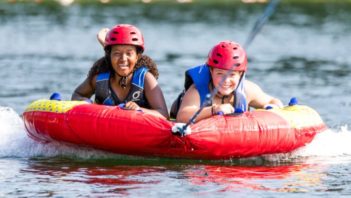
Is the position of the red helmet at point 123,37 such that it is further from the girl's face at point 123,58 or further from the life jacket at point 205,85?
the life jacket at point 205,85

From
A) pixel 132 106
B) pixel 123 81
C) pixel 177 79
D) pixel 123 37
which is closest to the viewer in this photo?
pixel 132 106

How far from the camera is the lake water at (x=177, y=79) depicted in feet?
36.3

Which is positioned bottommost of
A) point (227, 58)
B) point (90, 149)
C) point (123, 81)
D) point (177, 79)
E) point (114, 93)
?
point (90, 149)

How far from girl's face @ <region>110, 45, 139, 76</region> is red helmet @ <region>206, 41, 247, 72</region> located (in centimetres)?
90

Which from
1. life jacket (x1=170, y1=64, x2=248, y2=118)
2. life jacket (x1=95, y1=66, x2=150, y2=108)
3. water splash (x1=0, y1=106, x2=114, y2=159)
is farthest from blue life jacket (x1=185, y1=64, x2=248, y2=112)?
water splash (x1=0, y1=106, x2=114, y2=159)

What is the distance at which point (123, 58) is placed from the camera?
41.2ft

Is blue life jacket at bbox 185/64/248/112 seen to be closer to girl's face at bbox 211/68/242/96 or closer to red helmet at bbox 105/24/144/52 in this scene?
girl's face at bbox 211/68/242/96

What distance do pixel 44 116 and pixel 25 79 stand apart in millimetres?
9654

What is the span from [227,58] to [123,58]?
121 cm

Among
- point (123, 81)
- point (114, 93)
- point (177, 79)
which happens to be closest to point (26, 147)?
point (114, 93)

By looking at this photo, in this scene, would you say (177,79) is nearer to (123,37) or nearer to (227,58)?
(123,37)

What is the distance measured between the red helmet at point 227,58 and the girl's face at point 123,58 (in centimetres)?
90

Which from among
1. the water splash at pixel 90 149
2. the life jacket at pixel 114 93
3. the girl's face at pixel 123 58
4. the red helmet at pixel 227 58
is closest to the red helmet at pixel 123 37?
the girl's face at pixel 123 58

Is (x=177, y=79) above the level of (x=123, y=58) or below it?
above
